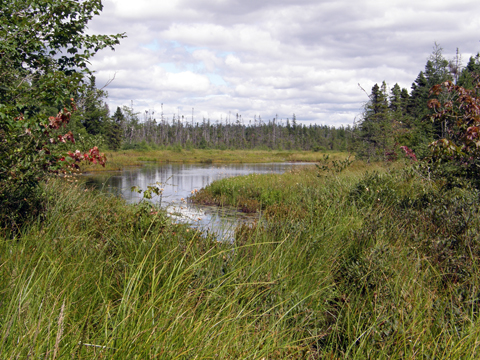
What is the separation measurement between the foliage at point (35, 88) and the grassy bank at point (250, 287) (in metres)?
0.65

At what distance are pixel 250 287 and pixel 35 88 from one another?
12.1ft

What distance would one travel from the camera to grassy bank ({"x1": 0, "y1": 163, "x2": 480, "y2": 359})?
85.5 inches

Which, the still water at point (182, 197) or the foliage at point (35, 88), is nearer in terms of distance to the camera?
the foliage at point (35, 88)

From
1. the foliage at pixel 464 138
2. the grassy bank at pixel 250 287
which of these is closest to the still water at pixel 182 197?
the grassy bank at pixel 250 287

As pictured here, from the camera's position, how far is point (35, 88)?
4789mm

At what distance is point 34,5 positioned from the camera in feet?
15.9

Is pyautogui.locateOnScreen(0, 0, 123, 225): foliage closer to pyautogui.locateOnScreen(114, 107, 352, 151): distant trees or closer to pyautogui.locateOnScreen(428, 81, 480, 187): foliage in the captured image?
pyautogui.locateOnScreen(428, 81, 480, 187): foliage

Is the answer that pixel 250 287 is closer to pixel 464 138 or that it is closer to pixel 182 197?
pixel 464 138

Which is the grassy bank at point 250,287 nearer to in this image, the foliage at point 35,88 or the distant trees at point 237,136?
the foliage at point 35,88

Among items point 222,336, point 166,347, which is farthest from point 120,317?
point 222,336

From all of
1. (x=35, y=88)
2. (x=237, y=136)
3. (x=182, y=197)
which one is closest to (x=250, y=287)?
(x=35, y=88)

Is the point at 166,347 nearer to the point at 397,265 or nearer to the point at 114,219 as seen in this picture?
the point at 397,265

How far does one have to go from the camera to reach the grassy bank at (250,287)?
217 cm

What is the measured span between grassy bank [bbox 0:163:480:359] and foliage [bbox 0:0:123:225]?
0.65 metres
